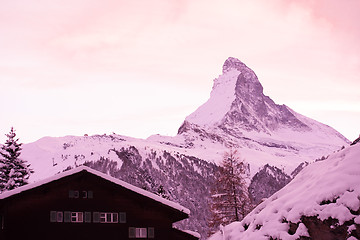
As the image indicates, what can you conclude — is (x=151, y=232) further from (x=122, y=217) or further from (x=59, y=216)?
(x=59, y=216)

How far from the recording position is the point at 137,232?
33.4m

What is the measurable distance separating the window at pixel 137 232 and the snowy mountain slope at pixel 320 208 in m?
10.1

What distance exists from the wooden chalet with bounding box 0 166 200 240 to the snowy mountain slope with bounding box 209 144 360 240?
9733 millimetres

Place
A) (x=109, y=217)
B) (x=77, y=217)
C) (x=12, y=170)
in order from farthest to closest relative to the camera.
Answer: (x=12, y=170) < (x=109, y=217) < (x=77, y=217)

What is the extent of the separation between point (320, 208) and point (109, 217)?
1668cm

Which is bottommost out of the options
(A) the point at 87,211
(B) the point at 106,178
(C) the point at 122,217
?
(C) the point at 122,217

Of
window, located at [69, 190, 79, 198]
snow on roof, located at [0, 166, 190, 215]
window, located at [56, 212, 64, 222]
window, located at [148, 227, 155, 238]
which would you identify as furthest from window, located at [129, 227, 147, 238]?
window, located at [56, 212, 64, 222]

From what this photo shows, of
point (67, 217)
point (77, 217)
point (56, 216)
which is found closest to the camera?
point (56, 216)

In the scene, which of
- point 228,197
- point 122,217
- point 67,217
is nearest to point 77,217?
point 67,217

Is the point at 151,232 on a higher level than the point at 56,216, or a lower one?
lower

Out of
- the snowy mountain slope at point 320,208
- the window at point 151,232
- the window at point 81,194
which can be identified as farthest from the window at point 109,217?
the snowy mountain slope at point 320,208

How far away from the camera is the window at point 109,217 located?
33.3 metres

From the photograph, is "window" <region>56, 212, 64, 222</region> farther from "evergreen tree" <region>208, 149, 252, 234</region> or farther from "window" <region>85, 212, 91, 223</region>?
"evergreen tree" <region>208, 149, 252, 234</region>

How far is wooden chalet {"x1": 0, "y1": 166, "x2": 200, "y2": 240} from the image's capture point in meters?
32.3
